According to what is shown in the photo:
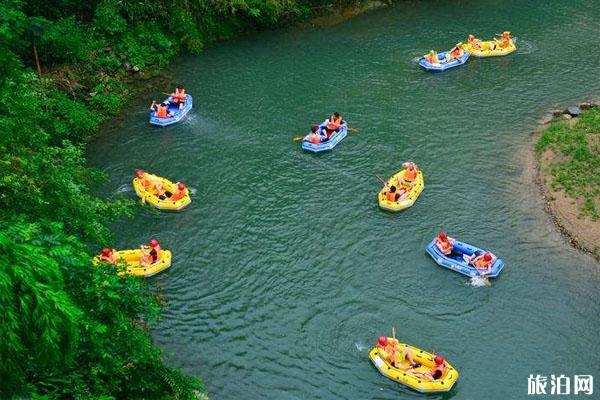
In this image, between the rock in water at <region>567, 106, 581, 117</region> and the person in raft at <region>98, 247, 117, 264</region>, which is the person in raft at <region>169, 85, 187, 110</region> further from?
the rock in water at <region>567, 106, 581, 117</region>

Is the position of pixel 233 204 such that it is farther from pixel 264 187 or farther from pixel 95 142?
pixel 95 142

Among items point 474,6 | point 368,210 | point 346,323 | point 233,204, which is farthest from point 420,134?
point 474,6

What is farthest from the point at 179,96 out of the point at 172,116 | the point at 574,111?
the point at 574,111

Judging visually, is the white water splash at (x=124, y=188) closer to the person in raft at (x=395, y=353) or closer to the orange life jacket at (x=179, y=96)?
the orange life jacket at (x=179, y=96)

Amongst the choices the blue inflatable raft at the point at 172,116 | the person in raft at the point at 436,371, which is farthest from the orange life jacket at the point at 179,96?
the person in raft at the point at 436,371

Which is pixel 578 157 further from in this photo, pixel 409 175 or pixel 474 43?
pixel 474 43

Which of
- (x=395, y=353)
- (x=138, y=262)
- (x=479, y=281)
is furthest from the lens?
(x=138, y=262)
